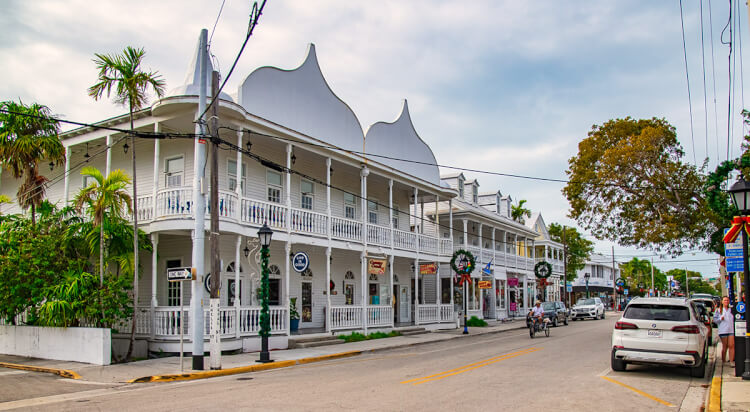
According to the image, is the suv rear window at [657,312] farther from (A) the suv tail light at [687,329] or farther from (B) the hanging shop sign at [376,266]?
(B) the hanging shop sign at [376,266]

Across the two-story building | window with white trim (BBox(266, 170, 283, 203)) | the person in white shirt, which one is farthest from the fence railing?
the person in white shirt

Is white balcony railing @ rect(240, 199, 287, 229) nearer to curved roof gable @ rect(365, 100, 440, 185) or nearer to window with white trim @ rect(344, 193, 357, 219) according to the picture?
window with white trim @ rect(344, 193, 357, 219)

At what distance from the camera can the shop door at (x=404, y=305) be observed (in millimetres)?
30922

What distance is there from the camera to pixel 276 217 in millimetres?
20188

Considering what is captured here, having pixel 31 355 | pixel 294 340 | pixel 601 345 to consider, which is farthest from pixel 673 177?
pixel 31 355

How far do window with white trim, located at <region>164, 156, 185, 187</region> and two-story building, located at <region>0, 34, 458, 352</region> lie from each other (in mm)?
35

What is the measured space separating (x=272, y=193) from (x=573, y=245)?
2005 inches

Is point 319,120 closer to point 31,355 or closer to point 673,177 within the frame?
point 31,355

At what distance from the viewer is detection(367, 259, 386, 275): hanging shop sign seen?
24062 millimetres

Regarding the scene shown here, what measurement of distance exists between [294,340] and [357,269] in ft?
24.8

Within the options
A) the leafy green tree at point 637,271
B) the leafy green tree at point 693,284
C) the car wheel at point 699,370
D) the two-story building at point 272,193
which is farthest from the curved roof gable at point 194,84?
the leafy green tree at point 693,284

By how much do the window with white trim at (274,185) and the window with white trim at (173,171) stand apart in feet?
10.9

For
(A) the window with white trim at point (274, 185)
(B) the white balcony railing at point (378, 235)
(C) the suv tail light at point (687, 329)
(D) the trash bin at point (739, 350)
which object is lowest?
(D) the trash bin at point (739, 350)

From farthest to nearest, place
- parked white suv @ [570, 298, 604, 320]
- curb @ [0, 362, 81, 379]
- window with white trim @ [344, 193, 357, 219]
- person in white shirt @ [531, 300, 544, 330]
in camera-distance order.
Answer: parked white suv @ [570, 298, 604, 320], window with white trim @ [344, 193, 357, 219], person in white shirt @ [531, 300, 544, 330], curb @ [0, 362, 81, 379]
